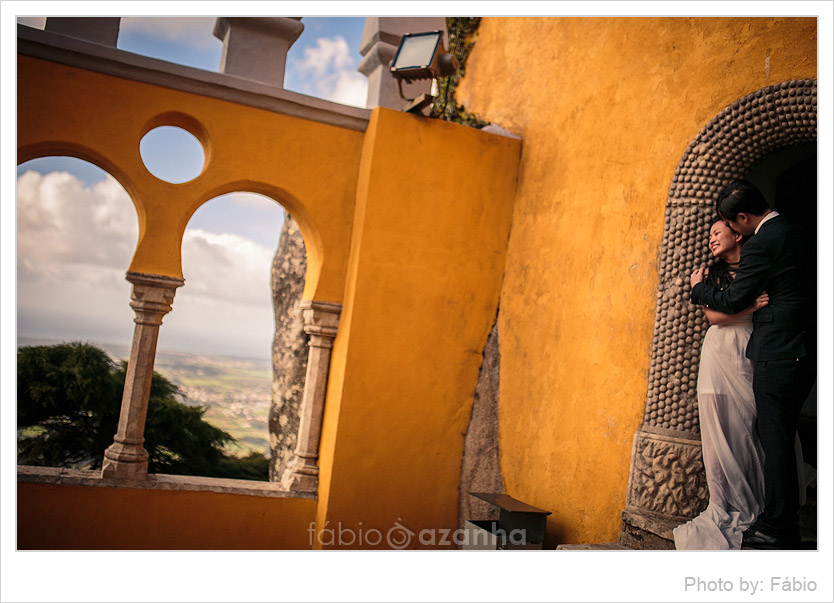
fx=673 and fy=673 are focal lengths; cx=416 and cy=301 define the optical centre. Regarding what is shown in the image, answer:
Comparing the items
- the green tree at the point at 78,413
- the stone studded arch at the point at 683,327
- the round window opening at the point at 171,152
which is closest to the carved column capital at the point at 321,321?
the stone studded arch at the point at 683,327

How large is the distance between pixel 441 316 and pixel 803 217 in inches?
97.7

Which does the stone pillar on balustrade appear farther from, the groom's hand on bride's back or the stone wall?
the groom's hand on bride's back

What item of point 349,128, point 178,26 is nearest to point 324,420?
point 349,128

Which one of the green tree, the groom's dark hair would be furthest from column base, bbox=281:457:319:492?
the groom's dark hair

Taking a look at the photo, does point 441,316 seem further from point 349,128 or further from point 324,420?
point 349,128

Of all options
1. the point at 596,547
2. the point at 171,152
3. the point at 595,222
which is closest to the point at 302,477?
the point at 596,547

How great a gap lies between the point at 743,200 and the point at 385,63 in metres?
3.37

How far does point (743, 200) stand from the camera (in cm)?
327

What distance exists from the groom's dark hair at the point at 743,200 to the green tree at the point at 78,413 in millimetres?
6179

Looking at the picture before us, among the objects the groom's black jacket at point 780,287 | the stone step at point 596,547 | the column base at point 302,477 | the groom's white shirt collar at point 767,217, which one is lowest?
the column base at point 302,477

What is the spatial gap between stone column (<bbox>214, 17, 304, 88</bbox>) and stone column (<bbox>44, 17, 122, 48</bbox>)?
0.75 m

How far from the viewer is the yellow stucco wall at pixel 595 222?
12.0ft

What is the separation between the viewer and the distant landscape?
8266mm

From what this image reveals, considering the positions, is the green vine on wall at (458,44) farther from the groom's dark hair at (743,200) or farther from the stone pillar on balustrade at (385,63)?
the groom's dark hair at (743,200)
